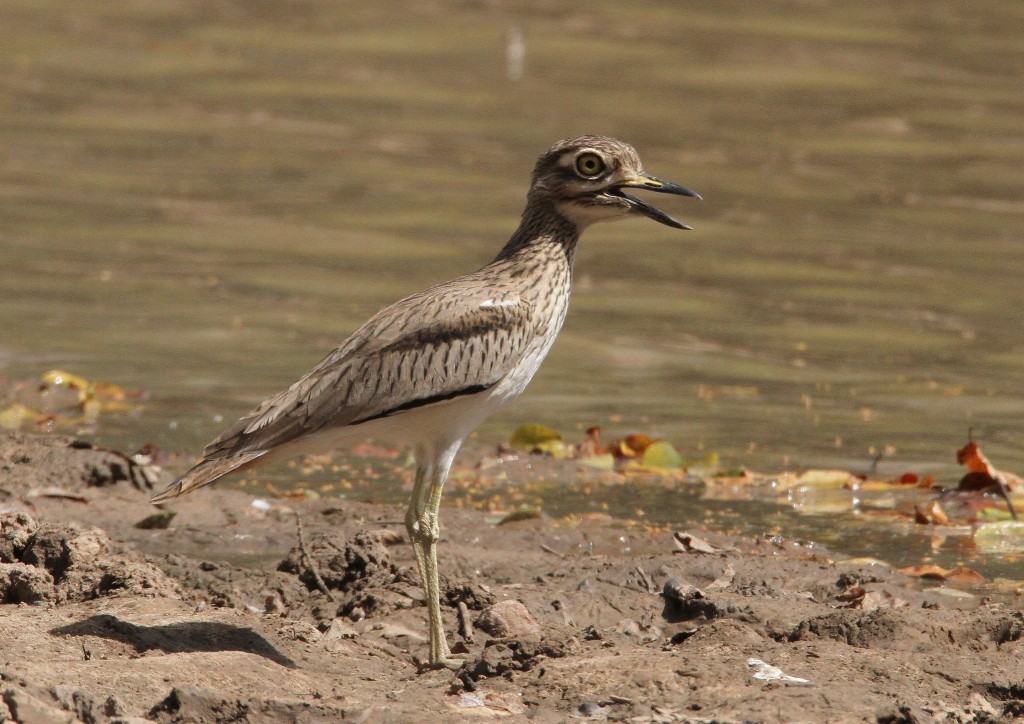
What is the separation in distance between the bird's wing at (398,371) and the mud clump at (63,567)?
0.54 metres

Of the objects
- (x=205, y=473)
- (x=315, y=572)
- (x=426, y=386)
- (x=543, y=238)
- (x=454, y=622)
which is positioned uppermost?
(x=543, y=238)

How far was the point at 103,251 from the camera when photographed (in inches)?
466

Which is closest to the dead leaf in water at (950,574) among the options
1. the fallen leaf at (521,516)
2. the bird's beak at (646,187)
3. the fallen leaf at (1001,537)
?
the fallen leaf at (1001,537)

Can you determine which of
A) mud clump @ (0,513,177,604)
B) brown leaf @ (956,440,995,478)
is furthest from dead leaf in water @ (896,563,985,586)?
mud clump @ (0,513,177,604)

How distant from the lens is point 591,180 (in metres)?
6.26

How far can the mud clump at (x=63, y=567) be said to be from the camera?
5762 millimetres

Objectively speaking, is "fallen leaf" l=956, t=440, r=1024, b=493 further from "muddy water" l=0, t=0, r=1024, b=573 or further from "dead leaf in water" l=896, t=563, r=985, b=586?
"dead leaf in water" l=896, t=563, r=985, b=586

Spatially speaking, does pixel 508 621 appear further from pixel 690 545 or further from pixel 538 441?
pixel 538 441

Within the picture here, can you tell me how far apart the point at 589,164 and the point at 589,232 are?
23.4 feet

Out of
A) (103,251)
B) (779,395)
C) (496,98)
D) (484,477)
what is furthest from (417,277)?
(496,98)

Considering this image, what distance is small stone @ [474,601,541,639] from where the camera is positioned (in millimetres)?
5598

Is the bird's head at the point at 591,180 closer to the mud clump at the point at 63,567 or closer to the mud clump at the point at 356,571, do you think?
the mud clump at the point at 356,571

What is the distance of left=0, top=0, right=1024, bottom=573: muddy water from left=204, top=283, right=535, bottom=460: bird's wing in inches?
107

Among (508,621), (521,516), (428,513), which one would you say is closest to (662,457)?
(521,516)
